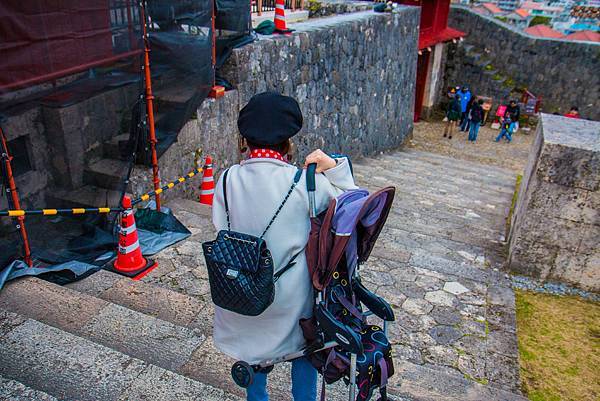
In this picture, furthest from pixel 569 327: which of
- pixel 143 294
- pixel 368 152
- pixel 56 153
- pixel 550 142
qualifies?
pixel 368 152

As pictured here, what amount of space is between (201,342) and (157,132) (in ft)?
9.66

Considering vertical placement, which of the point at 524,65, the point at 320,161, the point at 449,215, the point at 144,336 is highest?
the point at 320,161

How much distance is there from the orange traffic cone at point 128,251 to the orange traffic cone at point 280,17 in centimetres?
470

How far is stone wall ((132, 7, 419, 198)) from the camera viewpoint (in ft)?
21.2

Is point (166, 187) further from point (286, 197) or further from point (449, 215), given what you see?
point (449, 215)

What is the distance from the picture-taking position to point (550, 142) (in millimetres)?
4707

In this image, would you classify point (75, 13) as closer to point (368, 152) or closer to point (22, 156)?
point (22, 156)

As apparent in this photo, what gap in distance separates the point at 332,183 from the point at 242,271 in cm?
57

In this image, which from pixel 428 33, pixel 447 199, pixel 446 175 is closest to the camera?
pixel 447 199

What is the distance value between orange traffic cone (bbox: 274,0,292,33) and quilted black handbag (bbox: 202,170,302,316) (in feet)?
20.6

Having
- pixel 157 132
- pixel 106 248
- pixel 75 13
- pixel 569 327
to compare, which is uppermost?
pixel 75 13

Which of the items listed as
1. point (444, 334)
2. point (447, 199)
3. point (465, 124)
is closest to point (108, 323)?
point (444, 334)

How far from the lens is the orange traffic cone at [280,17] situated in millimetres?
7586

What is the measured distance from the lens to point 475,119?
52.9ft
